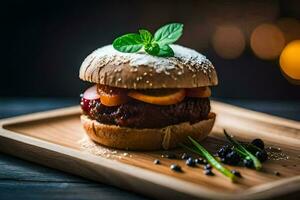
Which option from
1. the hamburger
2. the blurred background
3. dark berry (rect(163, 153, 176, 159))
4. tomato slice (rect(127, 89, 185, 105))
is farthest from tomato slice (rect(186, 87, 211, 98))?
the blurred background

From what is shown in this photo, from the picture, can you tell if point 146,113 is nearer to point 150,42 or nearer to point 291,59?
point 150,42

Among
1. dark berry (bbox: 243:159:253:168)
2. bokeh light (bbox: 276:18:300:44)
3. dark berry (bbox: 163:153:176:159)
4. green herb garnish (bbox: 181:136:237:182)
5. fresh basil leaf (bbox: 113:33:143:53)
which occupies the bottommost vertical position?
dark berry (bbox: 163:153:176:159)

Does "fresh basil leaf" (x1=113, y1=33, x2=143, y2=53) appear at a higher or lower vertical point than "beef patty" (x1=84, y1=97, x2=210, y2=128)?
higher

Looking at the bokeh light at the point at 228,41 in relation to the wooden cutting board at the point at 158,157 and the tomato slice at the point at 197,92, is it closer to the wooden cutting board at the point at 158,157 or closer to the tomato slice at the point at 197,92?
the wooden cutting board at the point at 158,157

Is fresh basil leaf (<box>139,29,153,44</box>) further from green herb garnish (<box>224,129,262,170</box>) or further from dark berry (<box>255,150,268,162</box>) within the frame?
dark berry (<box>255,150,268,162</box>)

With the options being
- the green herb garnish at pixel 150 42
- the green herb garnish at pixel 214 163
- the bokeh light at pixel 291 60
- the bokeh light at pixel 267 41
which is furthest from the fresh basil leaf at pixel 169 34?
the bokeh light at pixel 291 60

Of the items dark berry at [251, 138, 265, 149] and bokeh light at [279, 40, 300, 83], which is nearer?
dark berry at [251, 138, 265, 149]

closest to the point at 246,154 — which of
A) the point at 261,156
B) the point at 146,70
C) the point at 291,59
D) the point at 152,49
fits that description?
the point at 261,156
